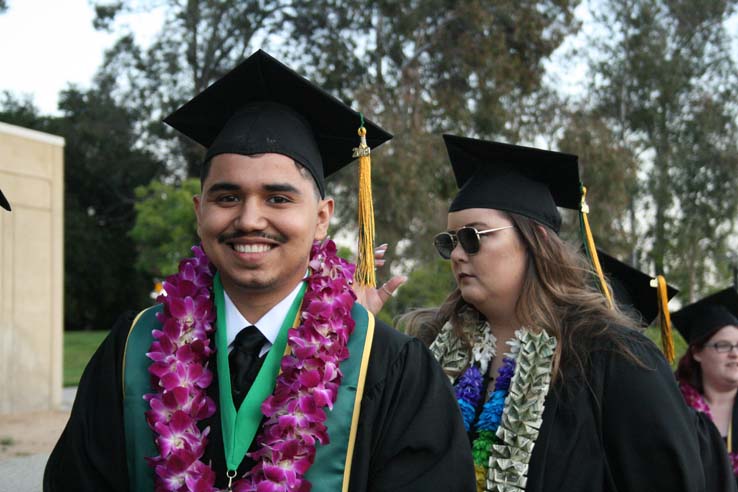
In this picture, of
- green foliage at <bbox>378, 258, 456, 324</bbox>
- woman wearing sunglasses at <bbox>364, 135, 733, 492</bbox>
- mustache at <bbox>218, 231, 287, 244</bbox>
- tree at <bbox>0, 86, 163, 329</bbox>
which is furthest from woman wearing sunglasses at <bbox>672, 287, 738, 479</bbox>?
tree at <bbox>0, 86, 163, 329</bbox>

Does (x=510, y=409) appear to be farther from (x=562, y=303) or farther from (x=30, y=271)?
(x=30, y=271)

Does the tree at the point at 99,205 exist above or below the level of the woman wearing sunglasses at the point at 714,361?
above

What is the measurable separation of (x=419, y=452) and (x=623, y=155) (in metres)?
19.8

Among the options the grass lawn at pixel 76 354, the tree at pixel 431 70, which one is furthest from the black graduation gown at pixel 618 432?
the tree at pixel 431 70

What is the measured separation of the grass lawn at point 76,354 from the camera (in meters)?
15.7

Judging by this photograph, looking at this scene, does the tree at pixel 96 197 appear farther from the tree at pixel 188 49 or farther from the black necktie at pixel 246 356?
the black necktie at pixel 246 356

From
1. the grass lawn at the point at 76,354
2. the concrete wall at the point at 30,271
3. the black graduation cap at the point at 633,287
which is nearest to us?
the black graduation cap at the point at 633,287

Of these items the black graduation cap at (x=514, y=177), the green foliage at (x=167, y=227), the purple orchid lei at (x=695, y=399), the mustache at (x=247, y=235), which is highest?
the green foliage at (x=167, y=227)

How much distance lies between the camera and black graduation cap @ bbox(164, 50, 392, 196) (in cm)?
238

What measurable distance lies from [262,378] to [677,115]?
91.7ft

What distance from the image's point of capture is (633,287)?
4.48 metres

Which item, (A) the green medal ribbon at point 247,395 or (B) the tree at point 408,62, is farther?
(B) the tree at point 408,62

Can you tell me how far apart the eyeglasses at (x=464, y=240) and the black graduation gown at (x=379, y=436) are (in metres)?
0.89

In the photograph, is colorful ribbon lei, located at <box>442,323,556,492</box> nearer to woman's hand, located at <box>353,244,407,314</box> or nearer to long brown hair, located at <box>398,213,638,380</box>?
long brown hair, located at <box>398,213,638,380</box>
